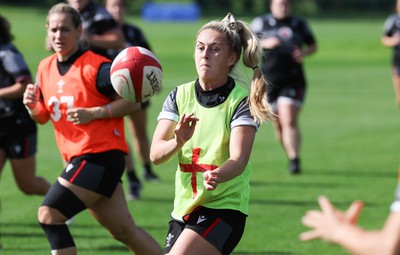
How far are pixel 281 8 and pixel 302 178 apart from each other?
253cm

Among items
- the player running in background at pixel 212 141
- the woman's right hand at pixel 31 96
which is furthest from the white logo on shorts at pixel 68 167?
the player running in background at pixel 212 141

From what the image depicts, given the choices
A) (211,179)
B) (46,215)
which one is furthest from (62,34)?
(211,179)

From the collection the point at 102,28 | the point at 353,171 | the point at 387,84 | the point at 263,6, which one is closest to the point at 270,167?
the point at 353,171

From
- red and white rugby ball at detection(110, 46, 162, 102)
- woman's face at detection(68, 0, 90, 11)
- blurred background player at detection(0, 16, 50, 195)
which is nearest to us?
red and white rugby ball at detection(110, 46, 162, 102)

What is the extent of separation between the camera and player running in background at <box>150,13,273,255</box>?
557cm

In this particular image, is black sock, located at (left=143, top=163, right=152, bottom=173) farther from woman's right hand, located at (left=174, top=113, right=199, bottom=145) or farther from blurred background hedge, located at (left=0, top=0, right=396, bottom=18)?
blurred background hedge, located at (left=0, top=0, right=396, bottom=18)

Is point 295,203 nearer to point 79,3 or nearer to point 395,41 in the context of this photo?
point 79,3

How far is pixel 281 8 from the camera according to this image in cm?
1315

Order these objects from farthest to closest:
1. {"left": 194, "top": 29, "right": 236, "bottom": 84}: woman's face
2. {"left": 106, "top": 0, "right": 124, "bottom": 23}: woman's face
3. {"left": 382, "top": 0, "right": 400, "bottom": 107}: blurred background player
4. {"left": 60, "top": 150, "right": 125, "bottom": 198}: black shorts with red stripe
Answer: {"left": 382, "top": 0, "right": 400, "bottom": 107}: blurred background player, {"left": 106, "top": 0, "right": 124, "bottom": 23}: woman's face, {"left": 60, "top": 150, "right": 125, "bottom": 198}: black shorts with red stripe, {"left": 194, "top": 29, "right": 236, "bottom": 84}: woman's face

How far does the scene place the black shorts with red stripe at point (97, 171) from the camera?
21.7 feet

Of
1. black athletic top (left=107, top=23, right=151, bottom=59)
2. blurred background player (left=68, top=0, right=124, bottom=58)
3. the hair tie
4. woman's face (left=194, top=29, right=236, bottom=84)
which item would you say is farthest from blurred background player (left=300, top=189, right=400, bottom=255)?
black athletic top (left=107, top=23, right=151, bottom=59)

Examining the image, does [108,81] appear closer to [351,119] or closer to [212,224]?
[212,224]

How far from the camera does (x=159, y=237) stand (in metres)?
9.07

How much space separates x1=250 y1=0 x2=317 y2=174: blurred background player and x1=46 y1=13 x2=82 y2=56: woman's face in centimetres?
630
